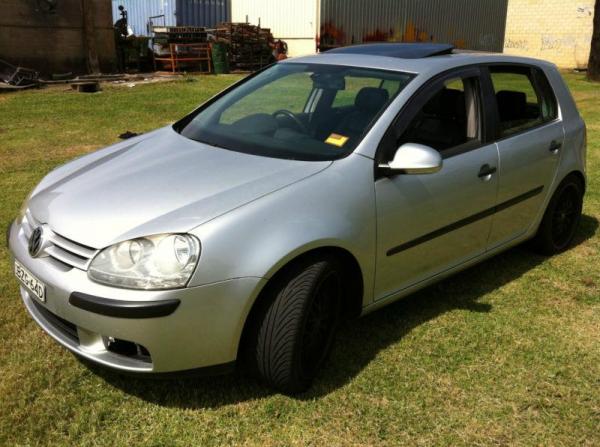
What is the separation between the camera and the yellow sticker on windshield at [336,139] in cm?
309

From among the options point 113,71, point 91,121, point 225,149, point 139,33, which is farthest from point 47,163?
point 139,33

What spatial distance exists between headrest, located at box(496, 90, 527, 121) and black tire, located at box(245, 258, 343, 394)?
178 cm

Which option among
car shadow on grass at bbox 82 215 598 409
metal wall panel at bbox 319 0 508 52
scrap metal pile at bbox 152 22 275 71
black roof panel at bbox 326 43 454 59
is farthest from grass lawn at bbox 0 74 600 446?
metal wall panel at bbox 319 0 508 52

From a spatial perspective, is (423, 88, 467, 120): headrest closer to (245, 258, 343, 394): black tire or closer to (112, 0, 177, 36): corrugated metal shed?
(245, 258, 343, 394): black tire

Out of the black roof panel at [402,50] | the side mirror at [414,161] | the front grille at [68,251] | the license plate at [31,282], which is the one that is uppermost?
the black roof panel at [402,50]

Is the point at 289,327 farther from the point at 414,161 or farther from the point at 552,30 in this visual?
the point at 552,30

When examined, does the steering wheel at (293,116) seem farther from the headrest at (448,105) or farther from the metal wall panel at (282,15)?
the metal wall panel at (282,15)

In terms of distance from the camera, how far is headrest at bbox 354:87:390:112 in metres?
3.24

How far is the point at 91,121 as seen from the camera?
10438 mm

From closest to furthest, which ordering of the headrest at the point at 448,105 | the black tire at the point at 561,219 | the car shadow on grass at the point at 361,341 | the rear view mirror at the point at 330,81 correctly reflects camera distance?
the car shadow on grass at the point at 361,341 < the headrest at the point at 448,105 < the rear view mirror at the point at 330,81 < the black tire at the point at 561,219

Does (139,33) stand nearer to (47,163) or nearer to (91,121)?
(91,121)

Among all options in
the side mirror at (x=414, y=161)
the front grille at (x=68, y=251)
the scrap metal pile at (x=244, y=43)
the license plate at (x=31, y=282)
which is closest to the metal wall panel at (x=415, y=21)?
the scrap metal pile at (x=244, y=43)

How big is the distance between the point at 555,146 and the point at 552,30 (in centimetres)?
2566

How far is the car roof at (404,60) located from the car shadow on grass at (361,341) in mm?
1431
